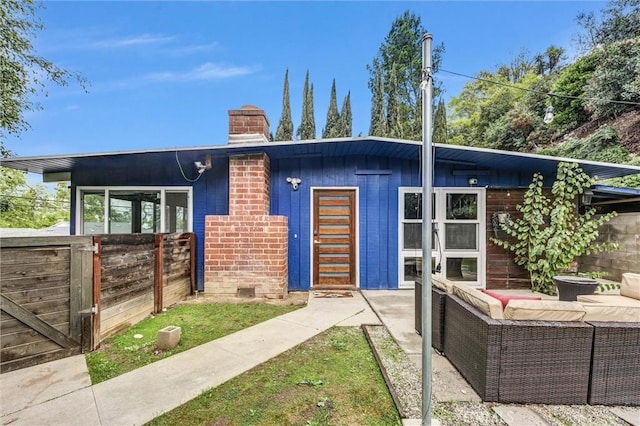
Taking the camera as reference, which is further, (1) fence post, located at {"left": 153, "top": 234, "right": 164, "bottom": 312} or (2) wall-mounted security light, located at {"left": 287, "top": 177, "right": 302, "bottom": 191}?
(2) wall-mounted security light, located at {"left": 287, "top": 177, "right": 302, "bottom": 191}

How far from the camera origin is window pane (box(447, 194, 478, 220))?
18.3ft

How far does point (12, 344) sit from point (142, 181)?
3.60m

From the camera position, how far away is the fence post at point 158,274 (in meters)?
4.13

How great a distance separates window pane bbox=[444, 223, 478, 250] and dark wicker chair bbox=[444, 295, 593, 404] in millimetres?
3644

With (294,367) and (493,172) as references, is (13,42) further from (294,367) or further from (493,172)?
(493,172)

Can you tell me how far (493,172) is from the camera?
5562mm

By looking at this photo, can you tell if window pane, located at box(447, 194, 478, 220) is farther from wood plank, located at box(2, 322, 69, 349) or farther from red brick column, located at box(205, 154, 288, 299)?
wood plank, located at box(2, 322, 69, 349)

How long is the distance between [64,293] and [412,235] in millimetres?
5095

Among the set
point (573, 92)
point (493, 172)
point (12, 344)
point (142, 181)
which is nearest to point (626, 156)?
point (573, 92)

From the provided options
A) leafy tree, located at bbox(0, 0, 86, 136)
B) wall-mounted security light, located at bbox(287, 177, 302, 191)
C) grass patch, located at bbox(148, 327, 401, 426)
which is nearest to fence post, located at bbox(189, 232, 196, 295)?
wall-mounted security light, located at bbox(287, 177, 302, 191)

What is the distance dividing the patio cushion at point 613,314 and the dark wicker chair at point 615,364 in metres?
0.05

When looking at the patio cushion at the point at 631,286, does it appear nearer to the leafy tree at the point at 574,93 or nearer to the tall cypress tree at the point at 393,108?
the leafy tree at the point at 574,93

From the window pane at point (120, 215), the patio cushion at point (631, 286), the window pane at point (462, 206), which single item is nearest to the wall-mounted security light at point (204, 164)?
the window pane at point (120, 215)

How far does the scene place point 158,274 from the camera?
13.7 feet
